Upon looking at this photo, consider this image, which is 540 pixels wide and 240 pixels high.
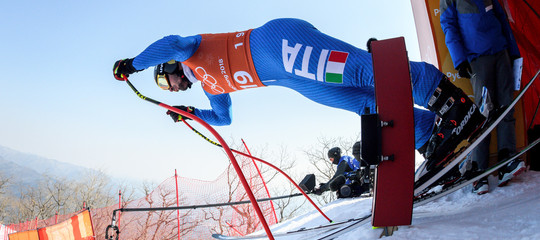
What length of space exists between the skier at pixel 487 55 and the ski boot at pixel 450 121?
27.8 inches

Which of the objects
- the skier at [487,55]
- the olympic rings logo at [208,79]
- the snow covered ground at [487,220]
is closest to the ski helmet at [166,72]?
the olympic rings logo at [208,79]

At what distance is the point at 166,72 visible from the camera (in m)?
2.44

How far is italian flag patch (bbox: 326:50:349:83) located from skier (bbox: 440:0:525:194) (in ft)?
3.79

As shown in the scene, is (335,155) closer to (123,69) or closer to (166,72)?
(166,72)

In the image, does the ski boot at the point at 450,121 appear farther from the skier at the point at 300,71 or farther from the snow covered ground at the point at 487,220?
the snow covered ground at the point at 487,220

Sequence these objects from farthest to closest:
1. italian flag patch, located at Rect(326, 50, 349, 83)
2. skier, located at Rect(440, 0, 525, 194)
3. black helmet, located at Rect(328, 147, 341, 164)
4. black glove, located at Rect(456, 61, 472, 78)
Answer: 1. black helmet, located at Rect(328, 147, 341, 164)
2. black glove, located at Rect(456, 61, 472, 78)
3. skier, located at Rect(440, 0, 525, 194)
4. italian flag patch, located at Rect(326, 50, 349, 83)

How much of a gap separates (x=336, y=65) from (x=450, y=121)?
611mm

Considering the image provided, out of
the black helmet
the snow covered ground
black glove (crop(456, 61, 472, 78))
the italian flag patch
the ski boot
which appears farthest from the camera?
the black helmet

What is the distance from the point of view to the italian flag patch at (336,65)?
5.50 ft

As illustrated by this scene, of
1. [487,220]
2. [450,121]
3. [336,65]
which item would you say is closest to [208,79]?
[336,65]

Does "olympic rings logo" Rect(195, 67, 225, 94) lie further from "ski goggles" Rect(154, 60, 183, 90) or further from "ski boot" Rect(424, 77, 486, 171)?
"ski boot" Rect(424, 77, 486, 171)

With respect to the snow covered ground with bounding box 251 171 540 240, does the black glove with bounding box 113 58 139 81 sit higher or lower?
higher

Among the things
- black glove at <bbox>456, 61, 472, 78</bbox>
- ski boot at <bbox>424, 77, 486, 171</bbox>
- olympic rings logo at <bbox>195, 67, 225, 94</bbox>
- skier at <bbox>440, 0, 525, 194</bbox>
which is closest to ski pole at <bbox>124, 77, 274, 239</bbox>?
Result: olympic rings logo at <bbox>195, 67, 225, 94</bbox>

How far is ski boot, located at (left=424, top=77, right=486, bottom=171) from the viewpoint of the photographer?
1.48 metres
